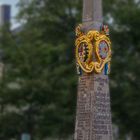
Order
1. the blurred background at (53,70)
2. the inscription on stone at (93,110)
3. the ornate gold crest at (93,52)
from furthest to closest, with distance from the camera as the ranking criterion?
the blurred background at (53,70)
the ornate gold crest at (93,52)
the inscription on stone at (93,110)

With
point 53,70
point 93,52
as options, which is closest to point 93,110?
point 93,52

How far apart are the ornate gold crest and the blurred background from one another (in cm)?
1340

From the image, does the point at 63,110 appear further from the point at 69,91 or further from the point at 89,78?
the point at 89,78

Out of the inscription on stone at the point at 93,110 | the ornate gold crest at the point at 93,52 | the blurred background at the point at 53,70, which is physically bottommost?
the inscription on stone at the point at 93,110

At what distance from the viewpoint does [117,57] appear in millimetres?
34406

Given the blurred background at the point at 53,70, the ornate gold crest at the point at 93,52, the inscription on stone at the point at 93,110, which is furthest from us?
the blurred background at the point at 53,70

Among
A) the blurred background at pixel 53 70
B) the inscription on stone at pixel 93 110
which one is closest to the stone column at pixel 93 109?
the inscription on stone at pixel 93 110

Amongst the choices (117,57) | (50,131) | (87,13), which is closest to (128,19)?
(117,57)

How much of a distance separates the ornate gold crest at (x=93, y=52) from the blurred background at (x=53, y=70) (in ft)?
44.0

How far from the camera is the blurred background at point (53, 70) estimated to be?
31.2 m

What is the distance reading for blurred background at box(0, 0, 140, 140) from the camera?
31.2 metres

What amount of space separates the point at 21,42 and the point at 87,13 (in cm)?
1596

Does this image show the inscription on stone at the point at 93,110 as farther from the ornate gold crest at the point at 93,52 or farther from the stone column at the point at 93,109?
the ornate gold crest at the point at 93,52

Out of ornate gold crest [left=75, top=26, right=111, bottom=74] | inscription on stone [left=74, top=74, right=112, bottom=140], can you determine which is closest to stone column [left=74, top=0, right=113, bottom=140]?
inscription on stone [left=74, top=74, right=112, bottom=140]
